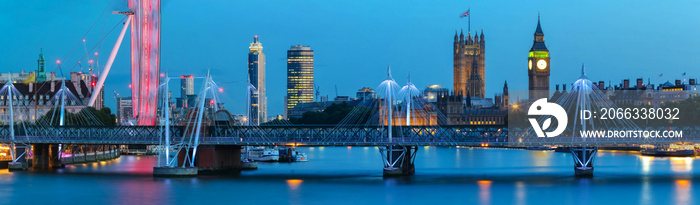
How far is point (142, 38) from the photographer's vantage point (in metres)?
120

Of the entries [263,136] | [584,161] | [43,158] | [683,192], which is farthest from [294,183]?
[43,158]

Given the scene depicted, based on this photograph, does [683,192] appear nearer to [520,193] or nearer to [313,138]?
[520,193]

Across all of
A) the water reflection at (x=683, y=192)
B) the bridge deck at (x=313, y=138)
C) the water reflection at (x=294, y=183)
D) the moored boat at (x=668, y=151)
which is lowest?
the water reflection at (x=683, y=192)

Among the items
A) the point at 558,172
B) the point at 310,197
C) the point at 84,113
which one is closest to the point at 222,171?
the point at 310,197

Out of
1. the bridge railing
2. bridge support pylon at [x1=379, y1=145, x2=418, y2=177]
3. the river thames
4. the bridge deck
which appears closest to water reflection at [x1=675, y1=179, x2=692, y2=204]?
the river thames

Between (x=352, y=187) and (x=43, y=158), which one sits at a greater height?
(x=43, y=158)

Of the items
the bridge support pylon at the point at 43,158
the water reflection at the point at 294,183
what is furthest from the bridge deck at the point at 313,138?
the water reflection at the point at 294,183

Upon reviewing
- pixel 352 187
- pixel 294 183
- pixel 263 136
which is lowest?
pixel 352 187

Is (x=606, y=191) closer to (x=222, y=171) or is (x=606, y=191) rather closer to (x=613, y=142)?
(x=613, y=142)

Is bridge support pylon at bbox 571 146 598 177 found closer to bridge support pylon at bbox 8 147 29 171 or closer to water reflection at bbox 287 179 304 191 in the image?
water reflection at bbox 287 179 304 191

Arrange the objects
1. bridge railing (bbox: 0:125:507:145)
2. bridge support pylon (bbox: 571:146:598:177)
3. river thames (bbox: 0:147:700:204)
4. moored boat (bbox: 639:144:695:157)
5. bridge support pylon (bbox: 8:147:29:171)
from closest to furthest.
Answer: river thames (bbox: 0:147:700:204) < bridge support pylon (bbox: 571:146:598:177) < bridge railing (bbox: 0:125:507:145) < bridge support pylon (bbox: 8:147:29:171) < moored boat (bbox: 639:144:695:157)

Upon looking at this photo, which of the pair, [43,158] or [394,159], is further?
[43,158]

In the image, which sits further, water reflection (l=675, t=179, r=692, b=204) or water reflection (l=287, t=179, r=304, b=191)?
water reflection (l=287, t=179, r=304, b=191)

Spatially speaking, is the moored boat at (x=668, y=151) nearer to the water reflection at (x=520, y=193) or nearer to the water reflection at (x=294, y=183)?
the water reflection at (x=520, y=193)
